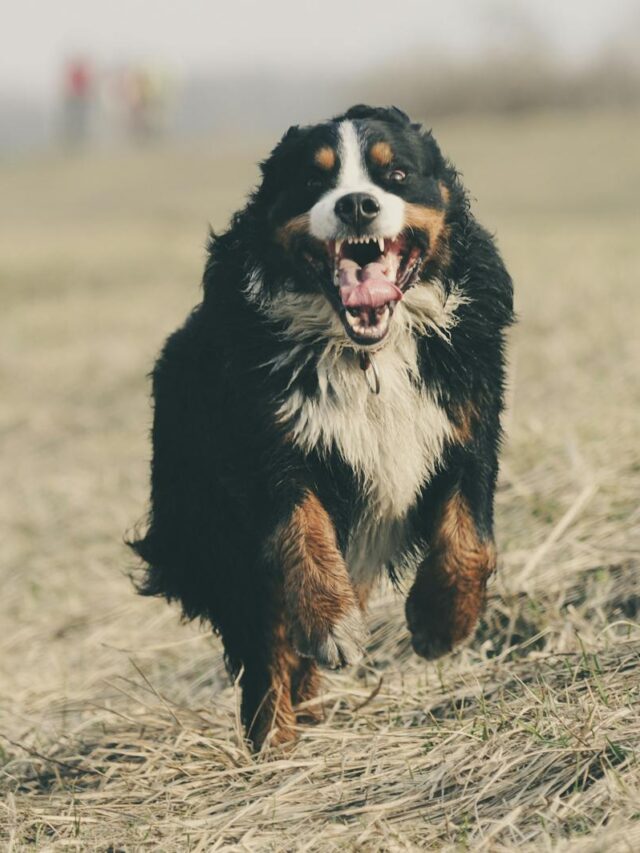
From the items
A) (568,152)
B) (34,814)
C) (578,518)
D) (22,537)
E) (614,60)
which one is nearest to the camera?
(34,814)

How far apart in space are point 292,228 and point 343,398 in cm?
51

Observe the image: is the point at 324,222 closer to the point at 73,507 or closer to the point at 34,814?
the point at 34,814

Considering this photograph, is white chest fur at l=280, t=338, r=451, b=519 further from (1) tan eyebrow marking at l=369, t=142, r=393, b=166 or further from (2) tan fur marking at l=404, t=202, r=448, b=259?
(1) tan eyebrow marking at l=369, t=142, r=393, b=166

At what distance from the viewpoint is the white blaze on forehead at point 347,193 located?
3.64m

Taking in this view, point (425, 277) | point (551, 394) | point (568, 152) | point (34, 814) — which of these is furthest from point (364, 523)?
point (568, 152)

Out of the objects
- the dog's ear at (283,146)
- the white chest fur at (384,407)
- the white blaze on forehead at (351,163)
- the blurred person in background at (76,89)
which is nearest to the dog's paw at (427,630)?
the white chest fur at (384,407)

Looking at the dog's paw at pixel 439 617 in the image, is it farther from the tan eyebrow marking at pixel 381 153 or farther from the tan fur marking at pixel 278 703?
the tan eyebrow marking at pixel 381 153

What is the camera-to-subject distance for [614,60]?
130 ft

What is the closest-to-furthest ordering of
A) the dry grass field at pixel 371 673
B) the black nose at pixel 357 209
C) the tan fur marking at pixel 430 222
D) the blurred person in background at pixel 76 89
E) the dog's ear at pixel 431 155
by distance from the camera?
the dry grass field at pixel 371 673 → the black nose at pixel 357 209 → the tan fur marking at pixel 430 222 → the dog's ear at pixel 431 155 → the blurred person in background at pixel 76 89

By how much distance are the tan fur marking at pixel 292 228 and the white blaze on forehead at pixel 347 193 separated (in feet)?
0.15

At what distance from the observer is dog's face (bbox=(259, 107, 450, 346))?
3.65 metres

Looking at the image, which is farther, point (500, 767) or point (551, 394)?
point (551, 394)

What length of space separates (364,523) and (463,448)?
A: 0.38m

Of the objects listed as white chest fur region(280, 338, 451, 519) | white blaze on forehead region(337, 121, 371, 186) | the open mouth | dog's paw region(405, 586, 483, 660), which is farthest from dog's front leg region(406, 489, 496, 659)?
white blaze on forehead region(337, 121, 371, 186)
